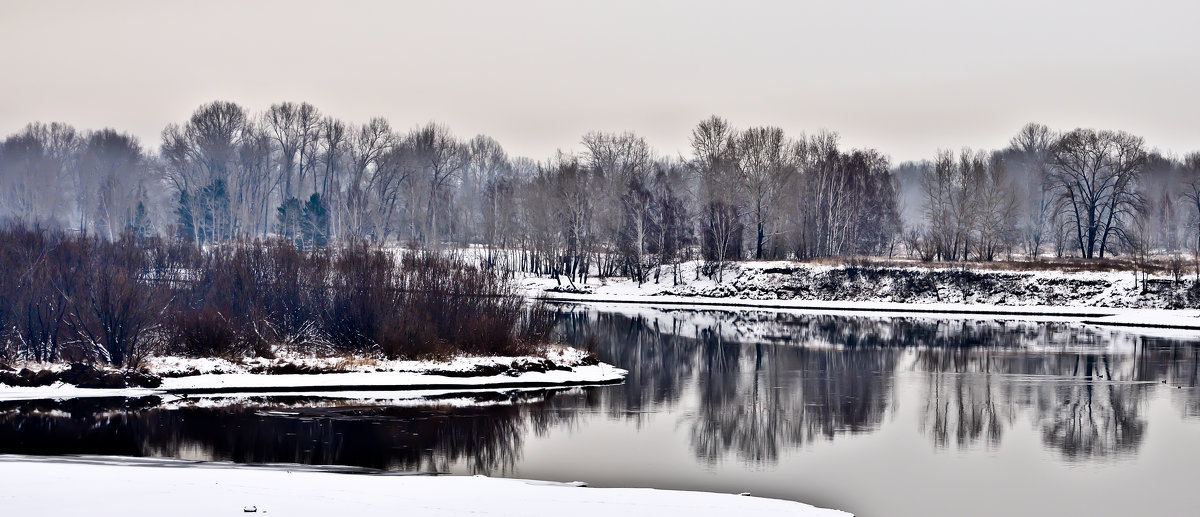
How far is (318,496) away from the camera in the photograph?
12523mm

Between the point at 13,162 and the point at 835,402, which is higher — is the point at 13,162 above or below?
above

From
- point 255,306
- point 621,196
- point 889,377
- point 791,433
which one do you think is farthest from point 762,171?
point 791,433

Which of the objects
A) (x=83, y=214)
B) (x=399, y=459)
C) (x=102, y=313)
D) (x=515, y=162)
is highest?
(x=515, y=162)

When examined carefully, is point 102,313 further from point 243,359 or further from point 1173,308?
point 1173,308

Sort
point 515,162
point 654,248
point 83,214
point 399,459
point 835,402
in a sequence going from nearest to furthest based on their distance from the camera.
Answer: point 399,459 → point 835,402 → point 654,248 → point 83,214 → point 515,162

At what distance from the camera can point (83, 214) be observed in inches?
3666

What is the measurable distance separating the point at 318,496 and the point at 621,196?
63692 millimetres

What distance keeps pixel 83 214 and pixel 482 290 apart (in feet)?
257

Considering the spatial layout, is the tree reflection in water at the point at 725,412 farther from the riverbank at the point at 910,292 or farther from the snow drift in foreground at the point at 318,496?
the riverbank at the point at 910,292

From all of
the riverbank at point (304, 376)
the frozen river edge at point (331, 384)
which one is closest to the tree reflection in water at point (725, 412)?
the frozen river edge at point (331, 384)

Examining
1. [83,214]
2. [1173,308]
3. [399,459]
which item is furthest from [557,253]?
[399,459]

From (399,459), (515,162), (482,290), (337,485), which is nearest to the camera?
(337,485)

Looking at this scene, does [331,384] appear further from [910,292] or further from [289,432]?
[910,292]

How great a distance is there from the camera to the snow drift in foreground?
11.5 m
